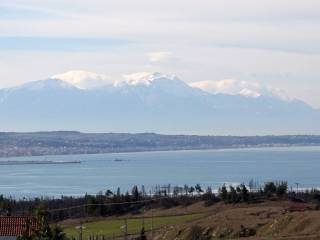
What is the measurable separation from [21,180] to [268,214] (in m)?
106

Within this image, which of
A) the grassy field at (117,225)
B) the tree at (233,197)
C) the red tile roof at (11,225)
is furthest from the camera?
the tree at (233,197)

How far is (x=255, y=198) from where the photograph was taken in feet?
207

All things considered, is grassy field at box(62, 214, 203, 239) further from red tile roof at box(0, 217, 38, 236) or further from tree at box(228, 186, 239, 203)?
red tile roof at box(0, 217, 38, 236)

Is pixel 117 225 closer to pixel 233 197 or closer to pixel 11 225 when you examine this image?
pixel 233 197

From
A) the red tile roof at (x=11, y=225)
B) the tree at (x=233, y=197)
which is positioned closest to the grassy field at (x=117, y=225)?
the tree at (x=233, y=197)

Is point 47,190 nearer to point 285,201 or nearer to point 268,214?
point 285,201

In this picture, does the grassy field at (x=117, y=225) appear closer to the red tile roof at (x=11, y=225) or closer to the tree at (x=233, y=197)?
the tree at (x=233, y=197)

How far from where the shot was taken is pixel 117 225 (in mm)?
58156

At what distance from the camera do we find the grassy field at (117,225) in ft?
172

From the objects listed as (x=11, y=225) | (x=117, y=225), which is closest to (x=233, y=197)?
(x=117, y=225)

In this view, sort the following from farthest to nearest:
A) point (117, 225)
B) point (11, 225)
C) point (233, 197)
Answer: point (233, 197) → point (117, 225) → point (11, 225)

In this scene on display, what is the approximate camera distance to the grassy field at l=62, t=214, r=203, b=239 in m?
52.5

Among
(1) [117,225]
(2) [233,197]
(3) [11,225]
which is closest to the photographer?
(3) [11,225]

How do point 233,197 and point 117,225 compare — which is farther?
point 233,197
